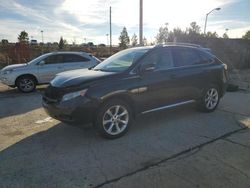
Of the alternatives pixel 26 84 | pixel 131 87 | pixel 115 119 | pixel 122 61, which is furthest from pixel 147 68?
pixel 26 84

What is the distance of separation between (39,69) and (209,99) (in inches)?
261

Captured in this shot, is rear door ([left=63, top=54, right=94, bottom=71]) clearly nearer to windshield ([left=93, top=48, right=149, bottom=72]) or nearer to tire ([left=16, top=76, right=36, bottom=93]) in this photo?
tire ([left=16, top=76, right=36, bottom=93])

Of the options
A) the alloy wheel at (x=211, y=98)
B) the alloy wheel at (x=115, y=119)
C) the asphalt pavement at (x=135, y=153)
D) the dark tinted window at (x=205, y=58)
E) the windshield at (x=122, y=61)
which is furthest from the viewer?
the alloy wheel at (x=211, y=98)

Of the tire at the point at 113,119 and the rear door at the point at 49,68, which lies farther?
the rear door at the point at 49,68

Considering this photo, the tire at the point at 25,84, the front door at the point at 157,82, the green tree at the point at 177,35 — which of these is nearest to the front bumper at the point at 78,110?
the front door at the point at 157,82

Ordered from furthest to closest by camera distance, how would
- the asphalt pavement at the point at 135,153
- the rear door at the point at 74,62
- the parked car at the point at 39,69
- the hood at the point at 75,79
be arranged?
1. the rear door at the point at 74,62
2. the parked car at the point at 39,69
3. the hood at the point at 75,79
4. the asphalt pavement at the point at 135,153

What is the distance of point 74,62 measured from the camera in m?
11.0

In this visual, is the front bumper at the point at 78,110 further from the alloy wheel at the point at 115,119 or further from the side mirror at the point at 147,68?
the side mirror at the point at 147,68

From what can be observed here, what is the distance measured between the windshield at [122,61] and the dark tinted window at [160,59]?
17 centimetres

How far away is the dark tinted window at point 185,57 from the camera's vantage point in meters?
5.81

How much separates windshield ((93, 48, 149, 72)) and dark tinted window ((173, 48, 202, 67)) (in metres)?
0.77

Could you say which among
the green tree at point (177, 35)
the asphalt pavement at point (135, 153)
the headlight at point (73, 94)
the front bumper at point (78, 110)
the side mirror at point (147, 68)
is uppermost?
the green tree at point (177, 35)

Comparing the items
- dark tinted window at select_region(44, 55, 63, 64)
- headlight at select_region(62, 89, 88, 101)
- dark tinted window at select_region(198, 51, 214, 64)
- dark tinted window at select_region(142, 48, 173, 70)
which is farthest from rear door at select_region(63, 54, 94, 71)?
headlight at select_region(62, 89, 88, 101)

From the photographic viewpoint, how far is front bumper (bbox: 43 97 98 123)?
441cm
